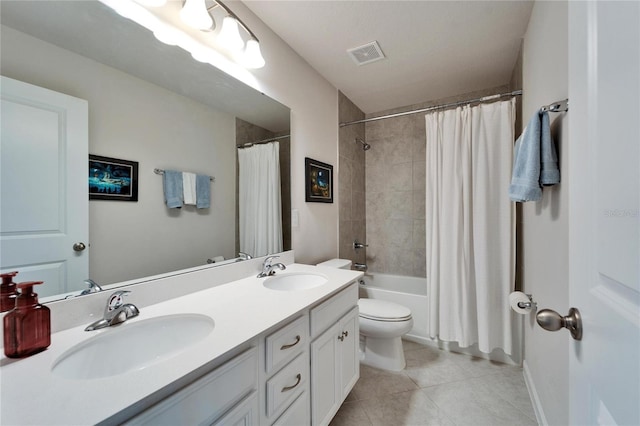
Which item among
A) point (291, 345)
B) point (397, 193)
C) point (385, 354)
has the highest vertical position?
point (397, 193)

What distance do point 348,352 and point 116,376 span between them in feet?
3.76

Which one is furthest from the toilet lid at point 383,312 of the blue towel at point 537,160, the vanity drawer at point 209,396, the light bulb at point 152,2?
the light bulb at point 152,2

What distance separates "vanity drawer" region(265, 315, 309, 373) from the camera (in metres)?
0.87

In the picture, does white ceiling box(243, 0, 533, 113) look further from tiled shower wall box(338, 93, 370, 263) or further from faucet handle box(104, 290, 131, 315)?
faucet handle box(104, 290, 131, 315)

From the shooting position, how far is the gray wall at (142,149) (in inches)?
31.8

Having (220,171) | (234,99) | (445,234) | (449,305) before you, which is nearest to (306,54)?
(234,99)

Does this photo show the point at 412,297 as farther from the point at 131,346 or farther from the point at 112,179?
the point at 112,179

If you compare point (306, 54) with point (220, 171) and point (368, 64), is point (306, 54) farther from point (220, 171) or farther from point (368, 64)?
point (220, 171)

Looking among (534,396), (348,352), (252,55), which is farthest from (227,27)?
(534,396)

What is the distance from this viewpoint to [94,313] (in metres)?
0.86

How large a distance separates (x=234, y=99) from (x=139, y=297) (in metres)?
1.10

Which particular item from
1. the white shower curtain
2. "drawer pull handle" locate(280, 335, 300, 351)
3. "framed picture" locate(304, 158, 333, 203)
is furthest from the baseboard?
"framed picture" locate(304, 158, 333, 203)

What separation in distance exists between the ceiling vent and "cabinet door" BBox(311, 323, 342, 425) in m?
1.91

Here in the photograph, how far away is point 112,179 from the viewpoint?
927mm
